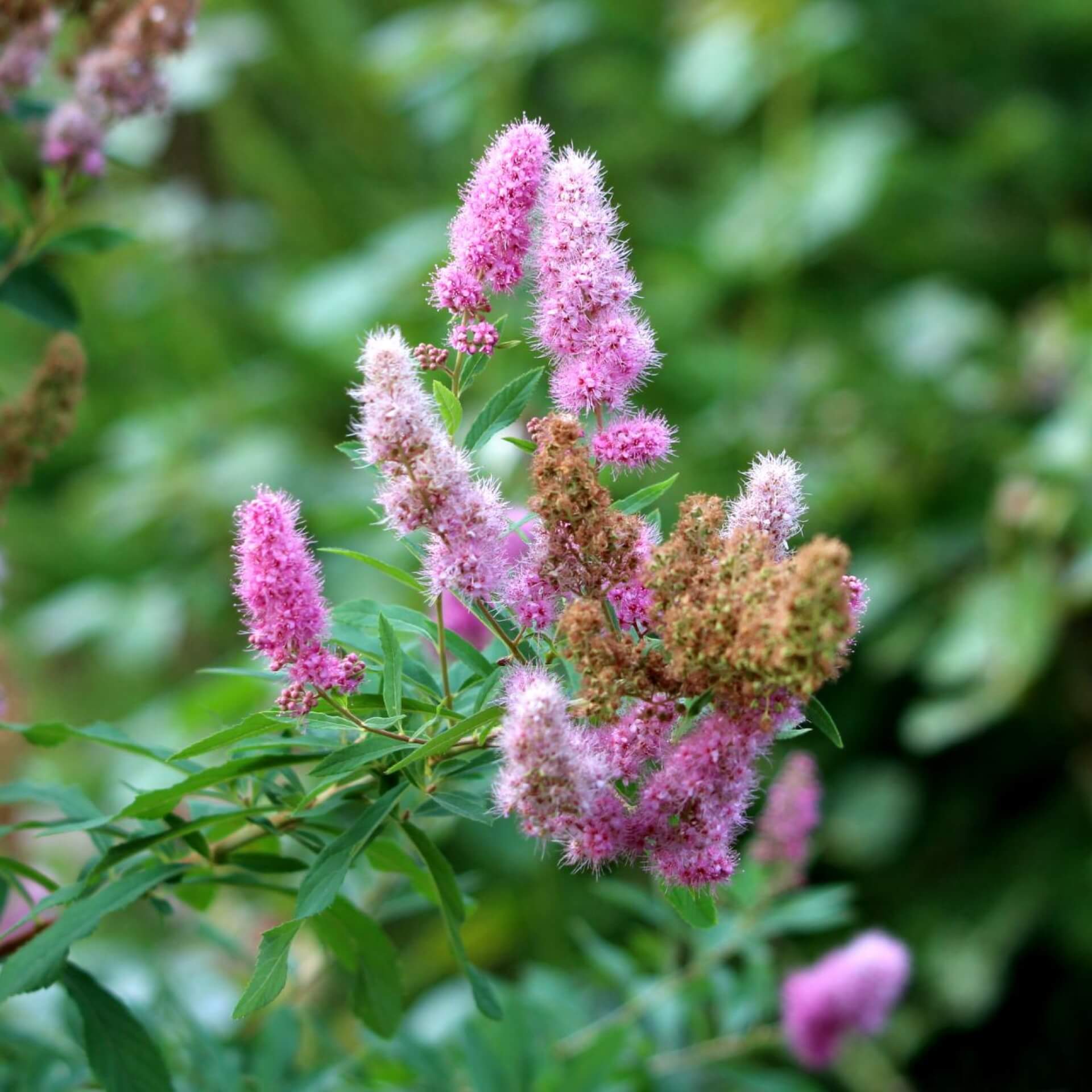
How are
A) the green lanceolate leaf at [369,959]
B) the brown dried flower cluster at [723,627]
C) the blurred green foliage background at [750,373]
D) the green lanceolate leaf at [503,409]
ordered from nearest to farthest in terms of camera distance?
the brown dried flower cluster at [723,627] → the green lanceolate leaf at [503,409] → the green lanceolate leaf at [369,959] → the blurred green foliage background at [750,373]

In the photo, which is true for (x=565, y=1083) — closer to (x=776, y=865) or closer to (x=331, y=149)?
(x=776, y=865)

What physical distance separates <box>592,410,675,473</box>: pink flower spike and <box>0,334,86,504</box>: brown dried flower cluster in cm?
42

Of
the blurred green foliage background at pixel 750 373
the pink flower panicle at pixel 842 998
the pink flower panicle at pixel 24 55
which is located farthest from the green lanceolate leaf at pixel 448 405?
the blurred green foliage background at pixel 750 373

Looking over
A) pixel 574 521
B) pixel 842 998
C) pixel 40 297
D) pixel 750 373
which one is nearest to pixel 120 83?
pixel 40 297

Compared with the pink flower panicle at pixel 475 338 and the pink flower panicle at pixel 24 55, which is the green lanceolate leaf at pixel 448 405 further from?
the pink flower panicle at pixel 24 55

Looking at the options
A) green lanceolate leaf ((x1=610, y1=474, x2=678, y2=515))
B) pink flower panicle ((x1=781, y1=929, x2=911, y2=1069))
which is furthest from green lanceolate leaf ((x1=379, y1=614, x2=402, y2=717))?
pink flower panicle ((x1=781, y1=929, x2=911, y2=1069))

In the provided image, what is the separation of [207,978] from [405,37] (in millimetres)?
1939

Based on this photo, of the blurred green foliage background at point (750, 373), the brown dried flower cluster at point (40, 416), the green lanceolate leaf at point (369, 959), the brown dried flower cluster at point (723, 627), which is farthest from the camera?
the blurred green foliage background at point (750, 373)

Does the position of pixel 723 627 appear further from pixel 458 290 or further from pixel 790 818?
pixel 790 818

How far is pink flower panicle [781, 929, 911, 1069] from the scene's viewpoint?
1056mm

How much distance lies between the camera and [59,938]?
1.94ft

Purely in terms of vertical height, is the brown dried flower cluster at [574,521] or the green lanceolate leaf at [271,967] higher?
the brown dried flower cluster at [574,521]

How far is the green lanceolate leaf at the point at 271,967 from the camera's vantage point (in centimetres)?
55

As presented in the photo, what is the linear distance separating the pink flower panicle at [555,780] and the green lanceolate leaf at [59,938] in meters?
0.21
